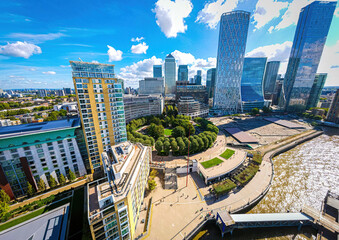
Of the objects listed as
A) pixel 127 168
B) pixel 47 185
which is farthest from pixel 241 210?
pixel 47 185

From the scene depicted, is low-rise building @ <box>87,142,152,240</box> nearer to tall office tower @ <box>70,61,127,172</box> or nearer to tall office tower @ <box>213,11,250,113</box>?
tall office tower @ <box>70,61,127,172</box>

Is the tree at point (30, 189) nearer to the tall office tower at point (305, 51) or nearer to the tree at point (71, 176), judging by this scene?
the tree at point (71, 176)

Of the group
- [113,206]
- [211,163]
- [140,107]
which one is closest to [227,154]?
[211,163]

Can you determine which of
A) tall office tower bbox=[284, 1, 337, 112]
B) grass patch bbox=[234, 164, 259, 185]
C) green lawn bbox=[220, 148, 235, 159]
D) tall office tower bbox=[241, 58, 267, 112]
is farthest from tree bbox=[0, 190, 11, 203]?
tall office tower bbox=[284, 1, 337, 112]

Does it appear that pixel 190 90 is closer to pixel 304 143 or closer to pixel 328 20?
pixel 304 143

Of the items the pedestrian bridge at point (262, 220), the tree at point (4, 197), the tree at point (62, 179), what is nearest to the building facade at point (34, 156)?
the tree at point (62, 179)
